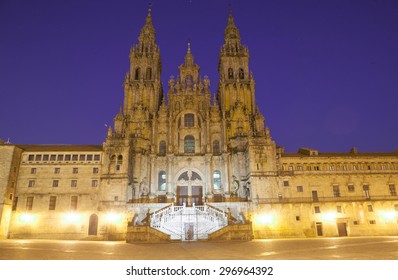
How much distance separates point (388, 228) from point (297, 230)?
46.1 ft

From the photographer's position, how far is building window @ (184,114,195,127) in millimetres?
52344

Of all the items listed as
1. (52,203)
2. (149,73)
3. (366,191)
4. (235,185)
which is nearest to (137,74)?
(149,73)

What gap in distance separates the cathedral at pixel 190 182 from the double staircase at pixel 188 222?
0.42 ft

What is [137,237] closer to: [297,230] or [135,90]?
[297,230]

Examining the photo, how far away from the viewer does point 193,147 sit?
51250 millimetres

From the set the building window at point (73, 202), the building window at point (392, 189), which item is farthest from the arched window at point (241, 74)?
the building window at point (73, 202)

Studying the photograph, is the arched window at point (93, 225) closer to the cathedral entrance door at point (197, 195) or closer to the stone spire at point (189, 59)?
the cathedral entrance door at point (197, 195)

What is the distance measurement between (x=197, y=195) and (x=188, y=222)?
10.6 m

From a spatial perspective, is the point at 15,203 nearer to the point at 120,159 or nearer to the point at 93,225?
the point at 93,225

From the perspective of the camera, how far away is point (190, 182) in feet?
158

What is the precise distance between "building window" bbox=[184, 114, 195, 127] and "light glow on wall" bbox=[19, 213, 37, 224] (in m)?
28.1

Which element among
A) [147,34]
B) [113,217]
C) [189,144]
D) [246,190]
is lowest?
[113,217]

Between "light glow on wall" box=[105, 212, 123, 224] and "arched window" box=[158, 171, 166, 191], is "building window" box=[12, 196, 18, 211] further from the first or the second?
"arched window" box=[158, 171, 166, 191]
